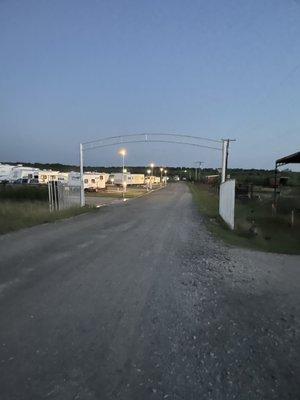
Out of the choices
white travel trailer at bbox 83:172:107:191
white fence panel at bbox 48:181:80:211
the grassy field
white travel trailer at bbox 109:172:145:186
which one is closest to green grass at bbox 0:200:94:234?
white fence panel at bbox 48:181:80:211

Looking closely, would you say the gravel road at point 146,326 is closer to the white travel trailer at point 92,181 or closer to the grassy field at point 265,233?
the grassy field at point 265,233

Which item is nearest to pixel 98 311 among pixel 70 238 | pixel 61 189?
pixel 70 238

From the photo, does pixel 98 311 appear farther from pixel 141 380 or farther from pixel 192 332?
pixel 141 380

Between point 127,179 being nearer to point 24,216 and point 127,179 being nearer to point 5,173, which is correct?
point 5,173

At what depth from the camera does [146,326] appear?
6367 mm

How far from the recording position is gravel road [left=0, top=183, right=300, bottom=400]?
4574mm

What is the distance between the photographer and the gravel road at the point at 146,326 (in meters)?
4.57

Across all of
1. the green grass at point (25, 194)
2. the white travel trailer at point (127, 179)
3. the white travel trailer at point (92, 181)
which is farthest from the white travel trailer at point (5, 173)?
the green grass at point (25, 194)

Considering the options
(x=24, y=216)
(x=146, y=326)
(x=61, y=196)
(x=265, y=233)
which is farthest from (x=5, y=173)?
(x=146, y=326)

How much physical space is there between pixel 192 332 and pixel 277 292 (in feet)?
10.4

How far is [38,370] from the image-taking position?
15.8 ft

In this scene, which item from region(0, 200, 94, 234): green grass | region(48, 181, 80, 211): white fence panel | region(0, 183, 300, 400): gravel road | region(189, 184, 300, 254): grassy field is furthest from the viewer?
region(48, 181, 80, 211): white fence panel

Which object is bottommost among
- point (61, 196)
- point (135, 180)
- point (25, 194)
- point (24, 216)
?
point (135, 180)

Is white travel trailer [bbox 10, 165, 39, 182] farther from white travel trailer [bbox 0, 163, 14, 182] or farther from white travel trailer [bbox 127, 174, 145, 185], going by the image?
white travel trailer [bbox 127, 174, 145, 185]
